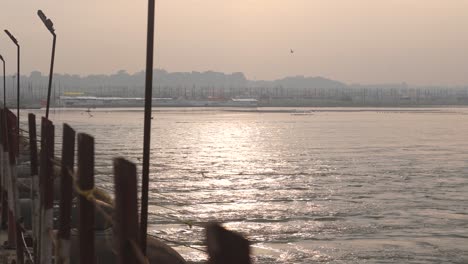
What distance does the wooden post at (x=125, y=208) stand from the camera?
3.33 meters

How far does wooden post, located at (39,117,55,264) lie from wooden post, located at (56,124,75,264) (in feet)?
4.37

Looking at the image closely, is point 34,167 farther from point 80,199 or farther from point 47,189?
point 80,199

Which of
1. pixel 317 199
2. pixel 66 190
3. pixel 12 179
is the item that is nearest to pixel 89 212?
A: pixel 66 190

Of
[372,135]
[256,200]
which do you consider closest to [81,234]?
[256,200]

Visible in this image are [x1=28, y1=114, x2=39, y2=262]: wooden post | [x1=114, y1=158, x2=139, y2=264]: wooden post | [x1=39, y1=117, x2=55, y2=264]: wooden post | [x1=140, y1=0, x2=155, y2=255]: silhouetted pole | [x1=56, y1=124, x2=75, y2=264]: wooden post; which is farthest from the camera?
[x1=28, y1=114, x2=39, y2=262]: wooden post

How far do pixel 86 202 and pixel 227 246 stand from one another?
308 cm

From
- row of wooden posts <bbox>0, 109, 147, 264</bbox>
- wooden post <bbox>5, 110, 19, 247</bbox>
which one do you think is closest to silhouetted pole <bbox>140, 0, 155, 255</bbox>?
row of wooden posts <bbox>0, 109, 147, 264</bbox>

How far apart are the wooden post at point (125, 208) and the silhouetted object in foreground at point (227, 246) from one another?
119 centimetres

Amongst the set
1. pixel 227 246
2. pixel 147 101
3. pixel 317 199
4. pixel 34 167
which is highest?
pixel 147 101

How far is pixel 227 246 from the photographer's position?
7.07 ft

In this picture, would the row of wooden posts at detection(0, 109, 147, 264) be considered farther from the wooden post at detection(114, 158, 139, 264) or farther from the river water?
the river water

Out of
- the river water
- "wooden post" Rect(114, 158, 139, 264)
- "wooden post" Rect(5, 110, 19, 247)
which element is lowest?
the river water

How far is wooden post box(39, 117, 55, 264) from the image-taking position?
7.90 m

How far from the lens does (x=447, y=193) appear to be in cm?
2622
